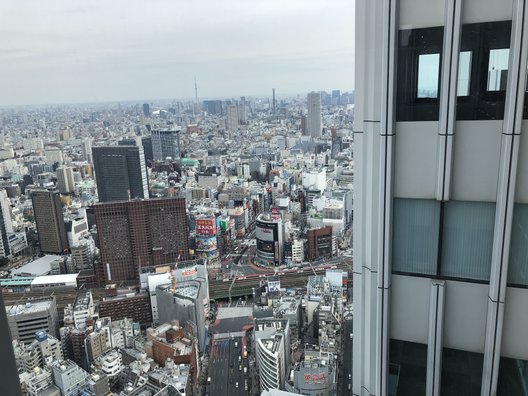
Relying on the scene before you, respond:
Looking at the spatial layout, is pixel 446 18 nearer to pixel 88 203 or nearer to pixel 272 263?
pixel 272 263

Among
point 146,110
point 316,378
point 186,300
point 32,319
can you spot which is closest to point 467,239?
point 316,378

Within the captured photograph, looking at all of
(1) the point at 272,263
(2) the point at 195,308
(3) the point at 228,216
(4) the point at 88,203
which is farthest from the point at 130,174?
(2) the point at 195,308

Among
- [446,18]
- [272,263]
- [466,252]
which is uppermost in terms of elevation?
[446,18]

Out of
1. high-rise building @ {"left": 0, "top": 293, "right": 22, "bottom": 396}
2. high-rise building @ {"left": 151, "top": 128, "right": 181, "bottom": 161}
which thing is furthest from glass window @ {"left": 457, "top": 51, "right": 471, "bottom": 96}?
high-rise building @ {"left": 151, "top": 128, "right": 181, "bottom": 161}

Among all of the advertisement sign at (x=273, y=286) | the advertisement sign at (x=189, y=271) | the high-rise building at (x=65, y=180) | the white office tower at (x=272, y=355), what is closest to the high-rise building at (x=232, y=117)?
the high-rise building at (x=65, y=180)

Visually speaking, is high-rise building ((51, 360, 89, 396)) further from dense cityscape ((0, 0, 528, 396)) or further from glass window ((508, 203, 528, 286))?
glass window ((508, 203, 528, 286))
